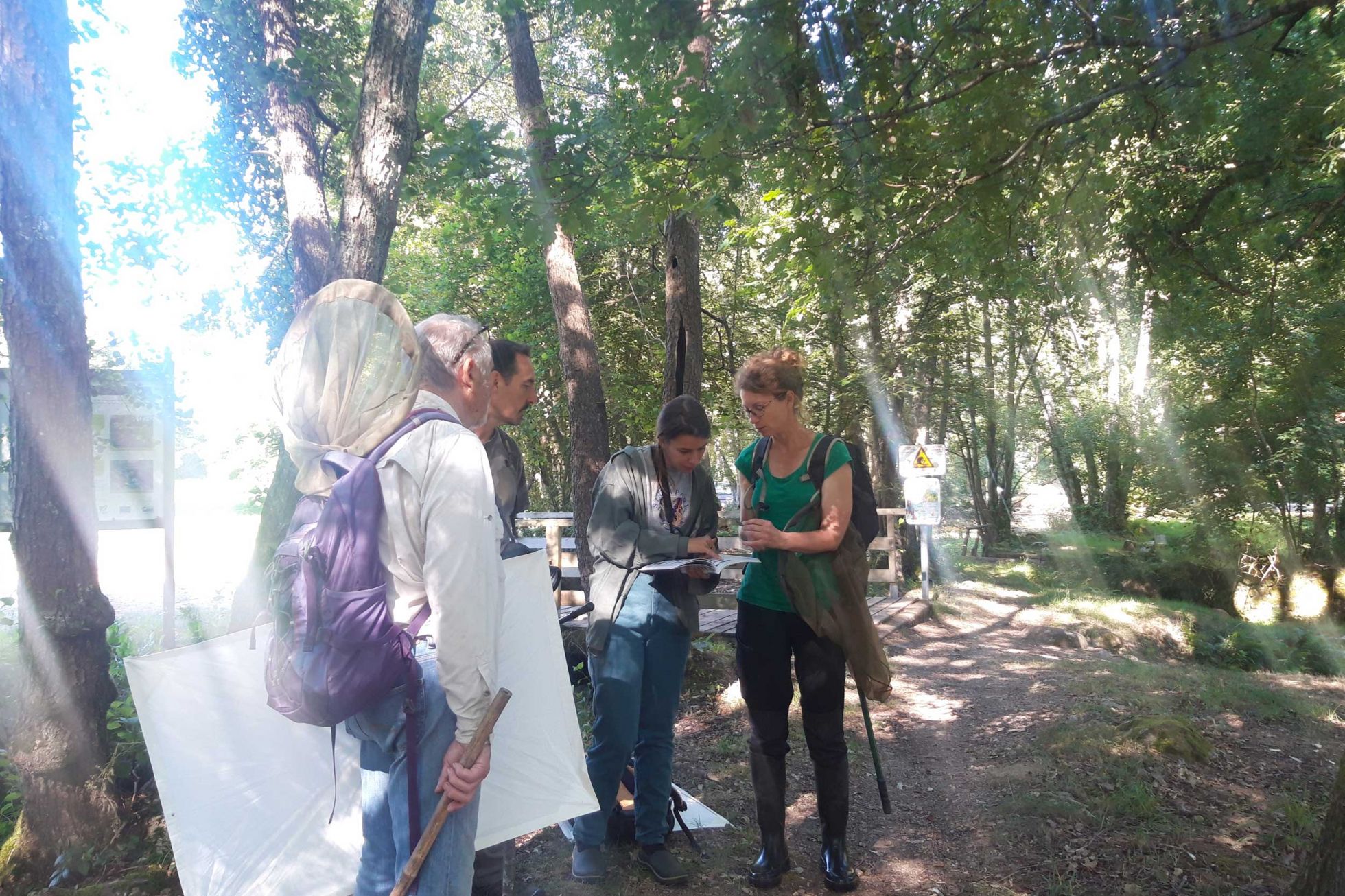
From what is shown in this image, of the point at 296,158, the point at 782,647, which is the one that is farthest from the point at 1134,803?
the point at 296,158

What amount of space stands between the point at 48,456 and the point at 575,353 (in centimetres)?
364

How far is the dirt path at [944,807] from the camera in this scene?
3471mm

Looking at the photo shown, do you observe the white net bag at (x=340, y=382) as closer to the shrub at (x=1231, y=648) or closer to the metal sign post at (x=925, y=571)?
the metal sign post at (x=925, y=571)

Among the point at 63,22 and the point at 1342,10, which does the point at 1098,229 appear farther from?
the point at 63,22

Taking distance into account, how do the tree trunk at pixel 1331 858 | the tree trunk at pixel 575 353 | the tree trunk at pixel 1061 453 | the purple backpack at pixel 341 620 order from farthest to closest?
the tree trunk at pixel 1061 453 → the tree trunk at pixel 575 353 → the tree trunk at pixel 1331 858 → the purple backpack at pixel 341 620

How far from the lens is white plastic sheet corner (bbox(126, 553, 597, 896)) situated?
7.02 feet

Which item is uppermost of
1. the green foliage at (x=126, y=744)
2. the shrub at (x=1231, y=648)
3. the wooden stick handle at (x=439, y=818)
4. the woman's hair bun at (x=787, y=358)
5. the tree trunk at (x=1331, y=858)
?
the woman's hair bun at (x=787, y=358)

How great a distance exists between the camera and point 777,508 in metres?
3.38

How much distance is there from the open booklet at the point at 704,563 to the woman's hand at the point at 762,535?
9 cm

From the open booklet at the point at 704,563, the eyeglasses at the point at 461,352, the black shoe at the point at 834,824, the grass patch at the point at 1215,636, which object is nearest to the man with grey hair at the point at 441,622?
the eyeglasses at the point at 461,352

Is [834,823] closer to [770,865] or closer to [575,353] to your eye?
[770,865]

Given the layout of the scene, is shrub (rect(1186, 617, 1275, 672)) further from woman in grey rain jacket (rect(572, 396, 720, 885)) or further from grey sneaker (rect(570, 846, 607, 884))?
grey sneaker (rect(570, 846, 607, 884))

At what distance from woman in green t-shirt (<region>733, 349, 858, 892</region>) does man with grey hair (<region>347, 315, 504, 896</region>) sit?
156 centimetres

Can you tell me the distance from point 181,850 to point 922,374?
14.9 meters
